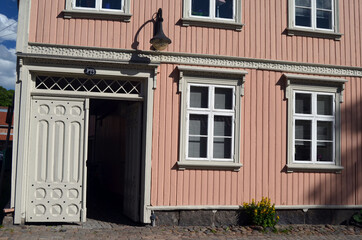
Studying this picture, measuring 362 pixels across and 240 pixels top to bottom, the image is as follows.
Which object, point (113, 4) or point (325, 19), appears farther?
point (325, 19)

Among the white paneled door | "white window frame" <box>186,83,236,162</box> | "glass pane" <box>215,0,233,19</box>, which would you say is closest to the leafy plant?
"white window frame" <box>186,83,236,162</box>

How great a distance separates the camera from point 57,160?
8453 mm

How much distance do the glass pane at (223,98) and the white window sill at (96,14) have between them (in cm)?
245

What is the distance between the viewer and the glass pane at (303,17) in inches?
379

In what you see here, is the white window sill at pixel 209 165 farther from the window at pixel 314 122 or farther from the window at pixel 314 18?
the window at pixel 314 18

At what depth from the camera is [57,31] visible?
331 inches

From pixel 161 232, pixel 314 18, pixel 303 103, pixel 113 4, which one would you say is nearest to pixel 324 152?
pixel 303 103

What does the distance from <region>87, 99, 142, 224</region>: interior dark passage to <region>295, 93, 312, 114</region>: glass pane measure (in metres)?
3.54

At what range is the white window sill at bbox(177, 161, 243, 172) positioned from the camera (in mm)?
8609

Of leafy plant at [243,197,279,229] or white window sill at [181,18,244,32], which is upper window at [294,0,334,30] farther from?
leafy plant at [243,197,279,229]

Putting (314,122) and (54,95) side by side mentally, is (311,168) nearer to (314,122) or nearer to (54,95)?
(314,122)

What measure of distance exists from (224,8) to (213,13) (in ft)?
1.13

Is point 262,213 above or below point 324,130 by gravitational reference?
below

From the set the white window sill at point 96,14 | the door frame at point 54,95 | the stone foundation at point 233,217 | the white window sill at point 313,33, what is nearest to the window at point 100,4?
the white window sill at point 96,14
